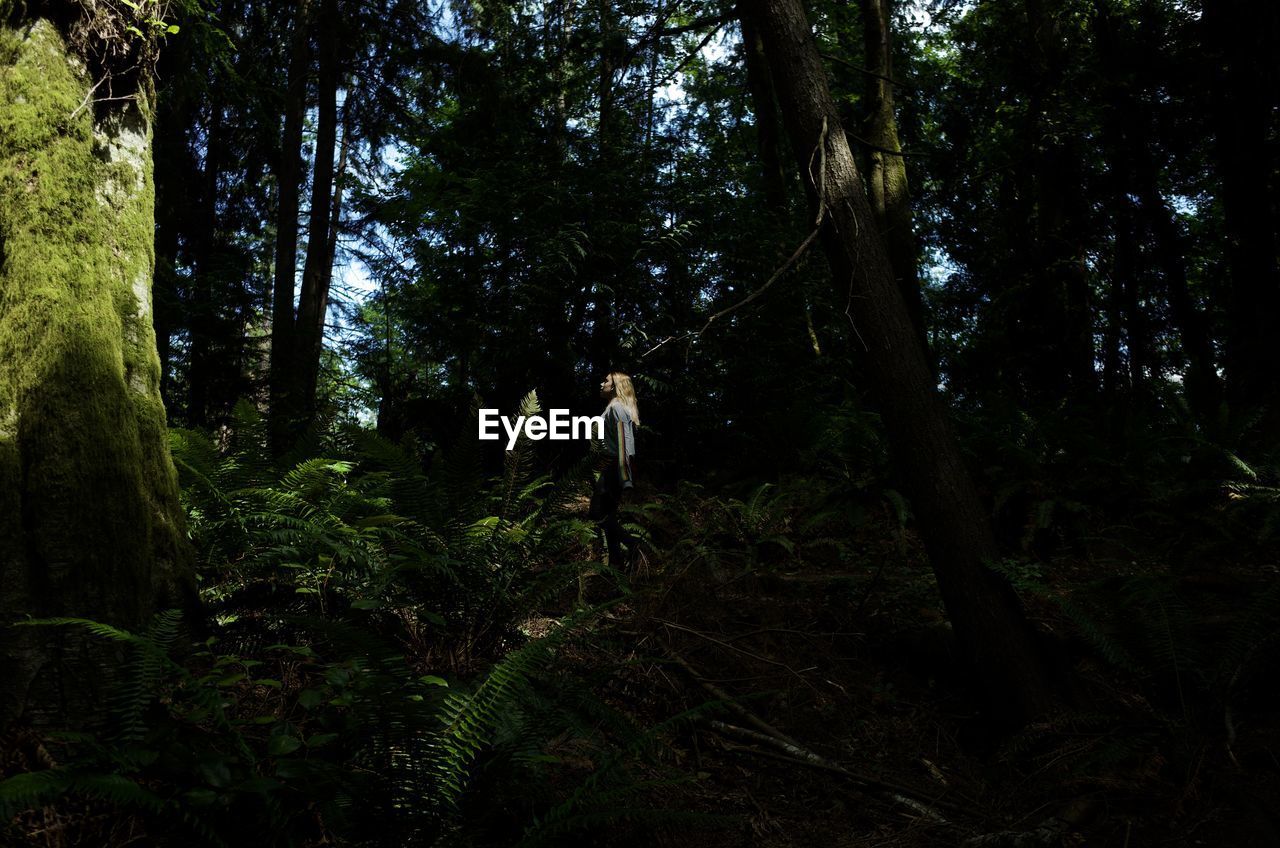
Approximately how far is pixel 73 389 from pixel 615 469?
3980mm

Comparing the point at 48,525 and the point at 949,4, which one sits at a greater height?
the point at 949,4

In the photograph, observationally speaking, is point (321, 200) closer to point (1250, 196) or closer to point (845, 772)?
point (845, 772)

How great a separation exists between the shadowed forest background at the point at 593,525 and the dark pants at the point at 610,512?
212mm

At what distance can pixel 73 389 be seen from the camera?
2.86 m

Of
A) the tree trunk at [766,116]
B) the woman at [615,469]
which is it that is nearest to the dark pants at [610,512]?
the woman at [615,469]

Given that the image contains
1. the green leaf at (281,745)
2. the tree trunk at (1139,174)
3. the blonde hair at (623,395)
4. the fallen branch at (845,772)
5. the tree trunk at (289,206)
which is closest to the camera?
the green leaf at (281,745)

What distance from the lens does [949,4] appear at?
13320 mm

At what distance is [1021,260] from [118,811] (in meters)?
14.1

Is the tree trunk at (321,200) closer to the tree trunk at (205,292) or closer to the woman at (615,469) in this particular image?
the tree trunk at (205,292)

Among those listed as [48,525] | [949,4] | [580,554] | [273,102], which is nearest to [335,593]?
[48,525]

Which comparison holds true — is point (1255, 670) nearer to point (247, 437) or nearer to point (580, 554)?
point (580, 554)

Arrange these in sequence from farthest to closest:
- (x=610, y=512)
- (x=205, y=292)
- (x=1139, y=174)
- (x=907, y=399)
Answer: (x=1139, y=174) < (x=205, y=292) < (x=610, y=512) < (x=907, y=399)

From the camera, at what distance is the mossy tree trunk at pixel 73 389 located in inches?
99.3

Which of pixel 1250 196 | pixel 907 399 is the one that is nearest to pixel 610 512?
pixel 907 399
